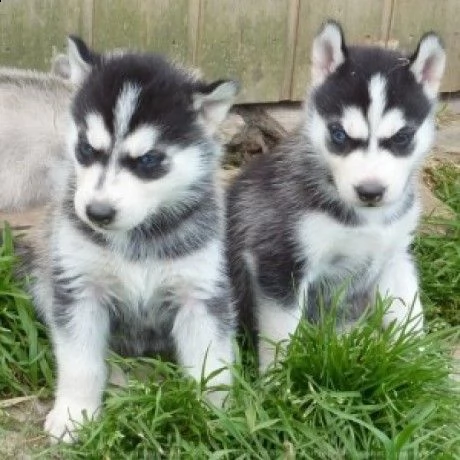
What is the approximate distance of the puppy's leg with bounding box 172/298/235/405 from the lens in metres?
4.39

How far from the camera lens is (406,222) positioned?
16.1 feet

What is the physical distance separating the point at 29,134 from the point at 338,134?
2011 millimetres

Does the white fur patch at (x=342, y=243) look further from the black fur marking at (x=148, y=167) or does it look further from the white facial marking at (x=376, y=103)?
the black fur marking at (x=148, y=167)

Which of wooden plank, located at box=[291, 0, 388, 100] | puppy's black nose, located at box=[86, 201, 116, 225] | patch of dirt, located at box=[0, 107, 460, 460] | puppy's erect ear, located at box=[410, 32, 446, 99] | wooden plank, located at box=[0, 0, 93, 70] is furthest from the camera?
wooden plank, located at box=[291, 0, 388, 100]

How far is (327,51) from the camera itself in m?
4.75

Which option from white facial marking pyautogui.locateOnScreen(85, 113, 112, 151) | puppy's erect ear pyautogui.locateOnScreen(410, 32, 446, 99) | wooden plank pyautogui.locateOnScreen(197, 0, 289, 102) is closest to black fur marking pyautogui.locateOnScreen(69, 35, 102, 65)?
white facial marking pyautogui.locateOnScreen(85, 113, 112, 151)

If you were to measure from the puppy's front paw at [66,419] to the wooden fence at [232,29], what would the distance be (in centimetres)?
266

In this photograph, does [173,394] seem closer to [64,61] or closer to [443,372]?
[443,372]

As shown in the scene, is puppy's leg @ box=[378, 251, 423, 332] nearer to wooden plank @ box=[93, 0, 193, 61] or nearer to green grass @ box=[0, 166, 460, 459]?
green grass @ box=[0, 166, 460, 459]

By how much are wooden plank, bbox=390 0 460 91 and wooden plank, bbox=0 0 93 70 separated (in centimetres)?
214

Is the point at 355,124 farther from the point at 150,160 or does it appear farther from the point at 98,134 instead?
the point at 98,134

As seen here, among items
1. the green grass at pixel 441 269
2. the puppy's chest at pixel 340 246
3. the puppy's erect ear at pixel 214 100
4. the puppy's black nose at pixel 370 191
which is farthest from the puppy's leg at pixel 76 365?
the green grass at pixel 441 269

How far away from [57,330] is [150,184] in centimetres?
77

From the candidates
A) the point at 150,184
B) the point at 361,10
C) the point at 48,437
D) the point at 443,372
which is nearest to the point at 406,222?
the point at 443,372
